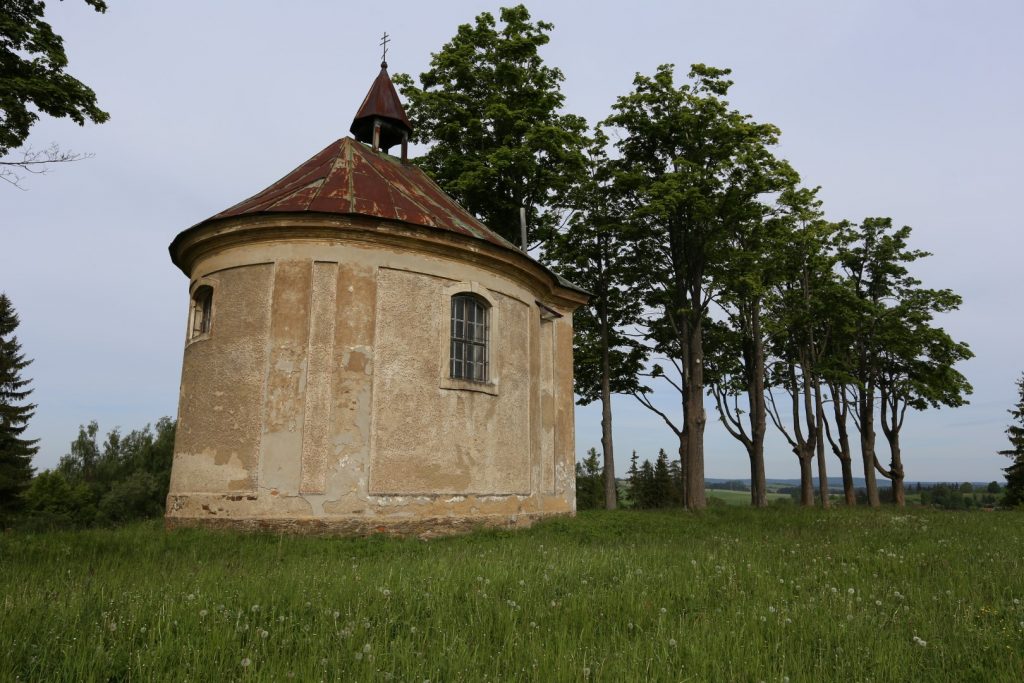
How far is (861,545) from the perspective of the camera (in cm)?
1018

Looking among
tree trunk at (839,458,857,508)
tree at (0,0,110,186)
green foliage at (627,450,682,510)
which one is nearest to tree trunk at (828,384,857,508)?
tree trunk at (839,458,857,508)

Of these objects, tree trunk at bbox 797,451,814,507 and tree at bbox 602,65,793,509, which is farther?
tree trunk at bbox 797,451,814,507

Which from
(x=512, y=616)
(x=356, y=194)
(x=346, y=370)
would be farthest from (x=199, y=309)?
(x=512, y=616)

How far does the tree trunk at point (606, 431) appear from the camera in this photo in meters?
24.4

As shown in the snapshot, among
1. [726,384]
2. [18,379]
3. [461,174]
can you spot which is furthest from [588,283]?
[18,379]

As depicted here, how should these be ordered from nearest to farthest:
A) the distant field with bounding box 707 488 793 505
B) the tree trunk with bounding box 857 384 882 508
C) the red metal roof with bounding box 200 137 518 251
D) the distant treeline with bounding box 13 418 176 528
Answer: the red metal roof with bounding box 200 137 518 251 → the tree trunk with bounding box 857 384 882 508 → the distant field with bounding box 707 488 793 505 → the distant treeline with bounding box 13 418 176 528

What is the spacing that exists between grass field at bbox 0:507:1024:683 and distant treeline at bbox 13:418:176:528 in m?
29.9

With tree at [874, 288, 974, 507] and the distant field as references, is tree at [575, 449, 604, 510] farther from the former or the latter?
tree at [874, 288, 974, 507]

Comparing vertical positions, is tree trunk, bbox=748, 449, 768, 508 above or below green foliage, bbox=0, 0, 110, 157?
below

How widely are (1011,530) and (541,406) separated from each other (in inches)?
403

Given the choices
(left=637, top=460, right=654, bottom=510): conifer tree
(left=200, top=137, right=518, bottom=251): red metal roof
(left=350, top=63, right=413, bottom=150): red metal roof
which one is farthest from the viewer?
(left=637, top=460, right=654, bottom=510): conifer tree

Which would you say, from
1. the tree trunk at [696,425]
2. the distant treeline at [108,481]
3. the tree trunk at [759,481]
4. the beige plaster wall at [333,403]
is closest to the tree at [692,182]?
the tree trunk at [696,425]

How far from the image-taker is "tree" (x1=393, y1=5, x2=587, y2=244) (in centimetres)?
2334

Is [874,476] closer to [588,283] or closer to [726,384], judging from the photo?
[726,384]
